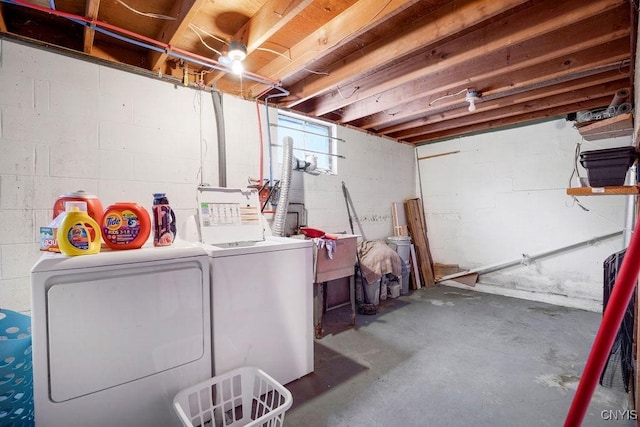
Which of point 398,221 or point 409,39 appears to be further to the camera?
point 398,221

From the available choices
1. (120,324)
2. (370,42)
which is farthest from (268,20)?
(120,324)

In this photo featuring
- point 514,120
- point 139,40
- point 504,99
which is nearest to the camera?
point 139,40

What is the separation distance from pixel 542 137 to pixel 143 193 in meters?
4.55

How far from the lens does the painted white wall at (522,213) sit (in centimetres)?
347

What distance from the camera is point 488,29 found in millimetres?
2133

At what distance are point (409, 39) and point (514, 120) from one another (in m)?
2.57

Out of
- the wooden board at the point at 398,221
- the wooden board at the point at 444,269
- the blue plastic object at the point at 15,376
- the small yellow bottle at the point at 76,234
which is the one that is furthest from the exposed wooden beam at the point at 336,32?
the wooden board at the point at 444,269

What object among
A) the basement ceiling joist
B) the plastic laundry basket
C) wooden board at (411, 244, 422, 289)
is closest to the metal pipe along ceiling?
the basement ceiling joist

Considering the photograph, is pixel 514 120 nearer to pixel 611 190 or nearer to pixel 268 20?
pixel 611 190

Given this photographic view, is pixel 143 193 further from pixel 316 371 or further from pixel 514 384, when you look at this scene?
pixel 514 384

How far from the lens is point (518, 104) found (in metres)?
3.40

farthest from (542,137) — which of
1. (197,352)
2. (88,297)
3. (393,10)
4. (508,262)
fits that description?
(88,297)

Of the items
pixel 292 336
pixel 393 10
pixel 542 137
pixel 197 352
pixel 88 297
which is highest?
pixel 393 10

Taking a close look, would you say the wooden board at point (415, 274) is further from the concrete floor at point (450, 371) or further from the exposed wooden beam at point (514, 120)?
the exposed wooden beam at point (514, 120)
